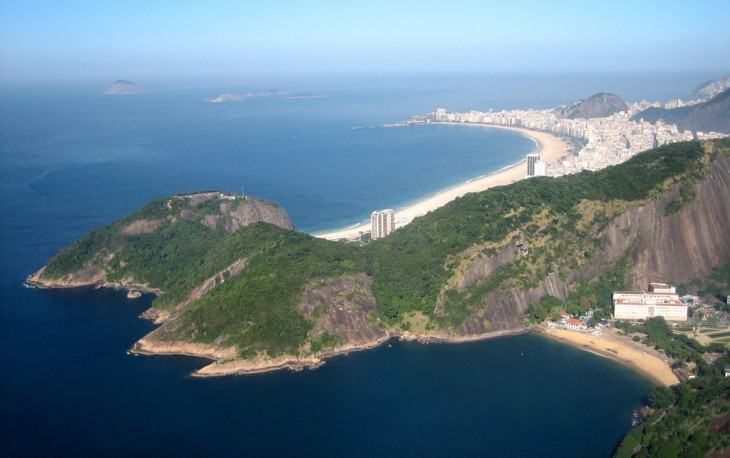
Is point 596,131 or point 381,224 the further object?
point 596,131

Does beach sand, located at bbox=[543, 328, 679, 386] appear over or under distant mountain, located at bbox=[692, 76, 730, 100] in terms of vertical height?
under

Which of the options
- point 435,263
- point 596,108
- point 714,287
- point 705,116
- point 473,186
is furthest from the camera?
point 596,108

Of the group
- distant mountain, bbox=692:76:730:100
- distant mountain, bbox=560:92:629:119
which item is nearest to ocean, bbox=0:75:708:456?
distant mountain, bbox=560:92:629:119

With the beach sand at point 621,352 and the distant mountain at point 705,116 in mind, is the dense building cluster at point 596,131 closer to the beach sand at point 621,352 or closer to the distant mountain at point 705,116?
the distant mountain at point 705,116

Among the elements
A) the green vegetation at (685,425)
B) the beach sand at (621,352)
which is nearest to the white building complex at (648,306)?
the beach sand at (621,352)

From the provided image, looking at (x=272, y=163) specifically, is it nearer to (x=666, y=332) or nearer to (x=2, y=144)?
(x=2, y=144)

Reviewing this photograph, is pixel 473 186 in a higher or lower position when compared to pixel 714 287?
higher

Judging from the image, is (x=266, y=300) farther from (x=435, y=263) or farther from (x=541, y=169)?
(x=541, y=169)

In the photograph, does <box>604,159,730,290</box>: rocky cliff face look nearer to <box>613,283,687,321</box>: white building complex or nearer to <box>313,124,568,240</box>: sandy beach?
<box>613,283,687,321</box>: white building complex

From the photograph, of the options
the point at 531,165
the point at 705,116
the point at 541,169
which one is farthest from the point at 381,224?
the point at 705,116
